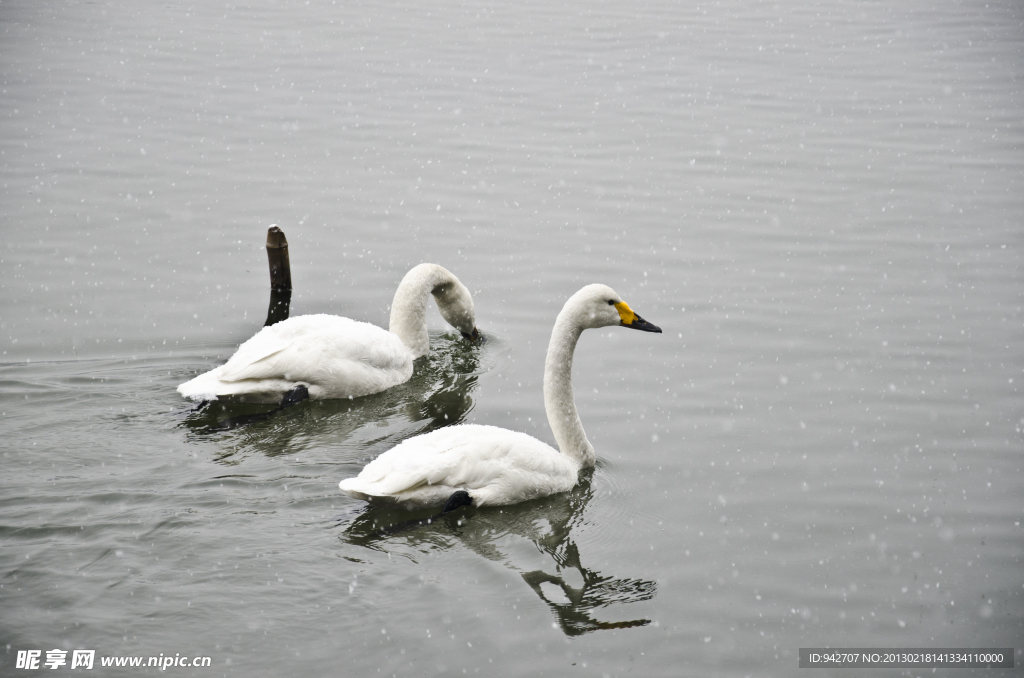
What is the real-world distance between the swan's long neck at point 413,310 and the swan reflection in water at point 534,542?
3.40 m

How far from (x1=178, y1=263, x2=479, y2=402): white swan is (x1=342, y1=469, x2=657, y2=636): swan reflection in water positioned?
2.07m

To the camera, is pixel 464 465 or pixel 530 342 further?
pixel 530 342

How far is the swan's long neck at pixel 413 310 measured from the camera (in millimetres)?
10727

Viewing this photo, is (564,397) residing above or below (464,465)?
above

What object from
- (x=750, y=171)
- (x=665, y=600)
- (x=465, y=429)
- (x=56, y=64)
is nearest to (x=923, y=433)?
(x=665, y=600)

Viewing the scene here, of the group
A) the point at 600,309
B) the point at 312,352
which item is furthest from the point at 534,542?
the point at 312,352

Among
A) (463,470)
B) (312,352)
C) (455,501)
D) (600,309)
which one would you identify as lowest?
(455,501)

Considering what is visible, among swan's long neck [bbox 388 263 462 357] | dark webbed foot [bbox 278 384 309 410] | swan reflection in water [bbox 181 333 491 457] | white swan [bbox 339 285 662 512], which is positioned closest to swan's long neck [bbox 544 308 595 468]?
white swan [bbox 339 285 662 512]

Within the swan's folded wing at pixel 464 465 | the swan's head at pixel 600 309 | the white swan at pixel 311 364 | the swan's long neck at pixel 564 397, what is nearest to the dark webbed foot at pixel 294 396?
the white swan at pixel 311 364

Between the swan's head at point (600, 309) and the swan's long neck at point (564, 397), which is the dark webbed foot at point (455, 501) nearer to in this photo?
the swan's long neck at point (564, 397)

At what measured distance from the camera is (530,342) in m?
11.1

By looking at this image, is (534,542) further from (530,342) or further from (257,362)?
(530,342)

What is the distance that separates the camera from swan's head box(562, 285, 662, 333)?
8312 millimetres

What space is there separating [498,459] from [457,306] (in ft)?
12.3
